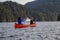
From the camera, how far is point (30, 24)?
7262cm

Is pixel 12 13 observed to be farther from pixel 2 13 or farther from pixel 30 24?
pixel 30 24

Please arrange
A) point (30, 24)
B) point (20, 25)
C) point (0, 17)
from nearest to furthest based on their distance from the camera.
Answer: point (20, 25) → point (30, 24) → point (0, 17)

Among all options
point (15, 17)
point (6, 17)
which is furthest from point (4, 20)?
point (15, 17)

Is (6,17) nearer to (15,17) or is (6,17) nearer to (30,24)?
(15,17)

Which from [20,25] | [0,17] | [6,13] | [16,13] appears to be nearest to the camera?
[20,25]

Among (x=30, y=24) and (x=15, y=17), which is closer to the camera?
(x=30, y=24)

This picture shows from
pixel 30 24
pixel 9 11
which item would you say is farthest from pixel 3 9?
pixel 30 24

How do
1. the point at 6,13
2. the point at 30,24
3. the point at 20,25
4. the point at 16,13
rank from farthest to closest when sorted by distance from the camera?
the point at 16,13 < the point at 6,13 < the point at 30,24 < the point at 20,25

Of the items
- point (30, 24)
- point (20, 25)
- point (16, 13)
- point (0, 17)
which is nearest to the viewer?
point (20, 25)

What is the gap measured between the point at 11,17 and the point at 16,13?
18.2 meters

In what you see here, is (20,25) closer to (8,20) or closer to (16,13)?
(8,20)

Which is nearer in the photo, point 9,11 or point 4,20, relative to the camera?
point 4,20

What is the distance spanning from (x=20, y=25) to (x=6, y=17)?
110m

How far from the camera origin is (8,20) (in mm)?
182500
